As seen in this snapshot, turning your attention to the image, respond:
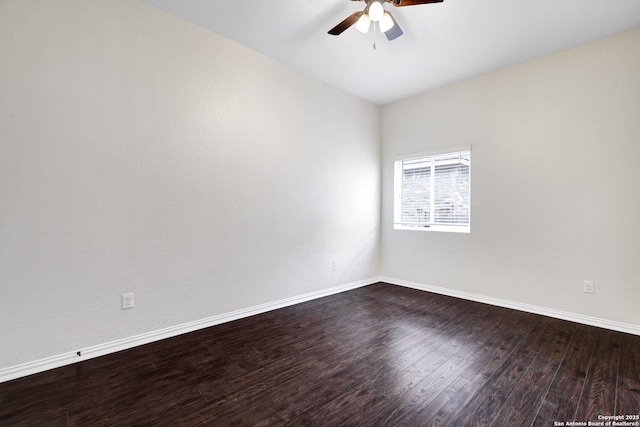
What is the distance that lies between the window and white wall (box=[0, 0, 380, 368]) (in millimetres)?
1522

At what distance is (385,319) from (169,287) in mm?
2115

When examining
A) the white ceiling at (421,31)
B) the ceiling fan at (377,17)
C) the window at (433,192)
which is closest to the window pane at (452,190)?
the window at (433,192)

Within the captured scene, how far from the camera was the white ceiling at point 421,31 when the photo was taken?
7.89 ft

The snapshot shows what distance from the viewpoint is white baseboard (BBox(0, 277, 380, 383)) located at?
1.94 meters

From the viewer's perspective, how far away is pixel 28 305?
1.97m

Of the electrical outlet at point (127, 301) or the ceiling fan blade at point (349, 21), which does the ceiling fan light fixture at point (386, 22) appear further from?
the electrical outlet at point (127, 301)

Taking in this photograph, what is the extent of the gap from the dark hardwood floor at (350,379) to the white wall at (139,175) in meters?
0.44

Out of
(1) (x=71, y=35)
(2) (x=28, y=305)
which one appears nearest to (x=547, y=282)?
(2) (x=28, y=305)

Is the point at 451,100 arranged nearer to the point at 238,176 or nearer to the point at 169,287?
the point at 238,176

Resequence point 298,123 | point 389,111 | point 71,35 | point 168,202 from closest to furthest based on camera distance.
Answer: point 71,35, point 168,202, point 298,123, point 389,111

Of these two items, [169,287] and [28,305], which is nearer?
[28,305]

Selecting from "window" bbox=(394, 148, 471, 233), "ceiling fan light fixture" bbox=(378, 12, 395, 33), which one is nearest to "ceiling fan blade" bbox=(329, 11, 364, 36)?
"ceiling fan light fixture" bbox=(378, 12, 395, 33)

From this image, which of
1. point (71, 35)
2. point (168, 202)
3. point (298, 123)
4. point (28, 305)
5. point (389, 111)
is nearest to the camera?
point (28, 305)

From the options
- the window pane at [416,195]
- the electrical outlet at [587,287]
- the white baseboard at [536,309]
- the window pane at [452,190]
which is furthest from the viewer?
the window pane at [416,195]
